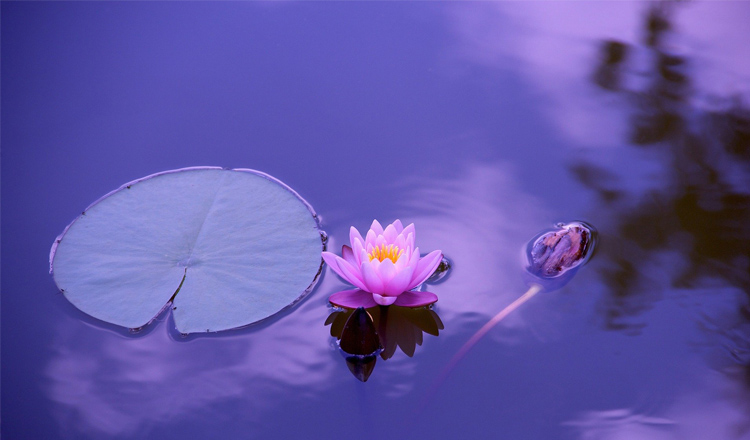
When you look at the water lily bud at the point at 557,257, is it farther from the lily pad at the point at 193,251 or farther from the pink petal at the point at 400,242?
the lily pad at the point at 193,251

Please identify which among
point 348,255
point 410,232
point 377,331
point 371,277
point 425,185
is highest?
point 425,185

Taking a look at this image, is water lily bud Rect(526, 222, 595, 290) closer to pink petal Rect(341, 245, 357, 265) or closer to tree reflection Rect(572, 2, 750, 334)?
tree reflection Rect(572, 2, 750, 334)

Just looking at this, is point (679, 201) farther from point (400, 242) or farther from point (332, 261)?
point (332, 261)

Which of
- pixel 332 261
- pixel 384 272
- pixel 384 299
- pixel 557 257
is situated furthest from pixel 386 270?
pixel 557 257

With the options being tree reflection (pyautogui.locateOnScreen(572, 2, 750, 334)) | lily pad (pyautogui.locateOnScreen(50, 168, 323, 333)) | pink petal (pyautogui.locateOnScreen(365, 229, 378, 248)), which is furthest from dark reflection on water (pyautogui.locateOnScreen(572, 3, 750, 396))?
lily pad (pyautogui.locateOnScreen(50, 168, 323, 333))

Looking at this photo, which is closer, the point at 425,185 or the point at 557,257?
the point at 557,257

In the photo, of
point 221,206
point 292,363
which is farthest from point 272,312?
point 221,206
